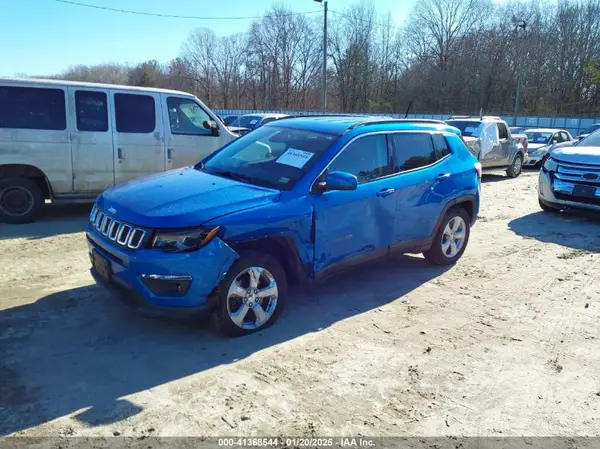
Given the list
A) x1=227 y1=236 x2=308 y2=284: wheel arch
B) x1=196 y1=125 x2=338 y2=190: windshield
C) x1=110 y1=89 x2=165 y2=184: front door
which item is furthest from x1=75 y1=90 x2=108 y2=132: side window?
x1=227 y1=236 x2=308 y2=284: wheel arch

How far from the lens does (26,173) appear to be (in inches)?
295

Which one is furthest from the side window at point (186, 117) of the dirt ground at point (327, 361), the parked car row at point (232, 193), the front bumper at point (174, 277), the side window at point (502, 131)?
the side window at point (502, 131)

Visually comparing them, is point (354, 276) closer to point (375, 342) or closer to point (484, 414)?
point (375, 342)

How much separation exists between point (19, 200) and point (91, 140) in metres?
1.46

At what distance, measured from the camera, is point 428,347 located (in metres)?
3.98

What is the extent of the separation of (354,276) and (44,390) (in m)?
3.45

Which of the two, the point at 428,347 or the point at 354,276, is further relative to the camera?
the point at 354,276

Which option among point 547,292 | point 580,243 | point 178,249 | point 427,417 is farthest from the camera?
point 580,243

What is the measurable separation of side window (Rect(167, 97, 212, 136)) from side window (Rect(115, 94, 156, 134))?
0.35 metres

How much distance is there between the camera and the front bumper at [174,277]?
11.6ft

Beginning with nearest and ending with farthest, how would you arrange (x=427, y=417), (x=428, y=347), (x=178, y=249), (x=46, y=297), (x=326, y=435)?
1. (x=326, y=435)
2. (x=427, y=417)
3. (x=178, y=249)
4. (x=428, y=347)
5. (x=46, y=297)

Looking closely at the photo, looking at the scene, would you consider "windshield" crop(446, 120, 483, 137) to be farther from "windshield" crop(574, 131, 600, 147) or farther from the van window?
the van window

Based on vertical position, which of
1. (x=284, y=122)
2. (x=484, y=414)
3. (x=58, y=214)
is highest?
(x=284, y=122)

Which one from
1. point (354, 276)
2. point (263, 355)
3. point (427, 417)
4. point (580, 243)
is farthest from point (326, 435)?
point (580, 243)
